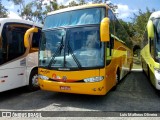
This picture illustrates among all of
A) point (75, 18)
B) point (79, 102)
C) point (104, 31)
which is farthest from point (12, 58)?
point (104, 31)

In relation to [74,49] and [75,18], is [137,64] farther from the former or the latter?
[74,49]

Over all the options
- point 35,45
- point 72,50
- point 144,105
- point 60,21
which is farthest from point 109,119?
point 35,45

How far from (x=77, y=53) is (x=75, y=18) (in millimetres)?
1315

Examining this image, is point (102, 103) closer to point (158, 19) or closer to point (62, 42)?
point (62, 42)

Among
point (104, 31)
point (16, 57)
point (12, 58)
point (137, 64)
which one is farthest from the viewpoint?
point (137, 64)

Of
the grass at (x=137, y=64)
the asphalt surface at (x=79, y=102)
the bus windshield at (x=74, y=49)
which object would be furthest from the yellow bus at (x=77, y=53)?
the grass at (x=137, y=64)

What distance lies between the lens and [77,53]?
7.70 m

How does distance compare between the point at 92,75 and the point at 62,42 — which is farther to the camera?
the point at 62,42

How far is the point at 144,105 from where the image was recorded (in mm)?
7789

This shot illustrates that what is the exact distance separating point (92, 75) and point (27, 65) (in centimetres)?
338

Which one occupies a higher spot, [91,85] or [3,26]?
[3,26]

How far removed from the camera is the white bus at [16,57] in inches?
330

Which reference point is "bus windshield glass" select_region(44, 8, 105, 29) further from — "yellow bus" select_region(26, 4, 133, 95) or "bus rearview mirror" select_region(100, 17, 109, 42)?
"bus rearview mirror" select_region(100, 17, 109, 42)

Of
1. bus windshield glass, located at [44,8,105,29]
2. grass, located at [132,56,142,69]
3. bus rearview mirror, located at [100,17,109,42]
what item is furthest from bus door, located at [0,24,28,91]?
grass, located at [132,56,142,69]
